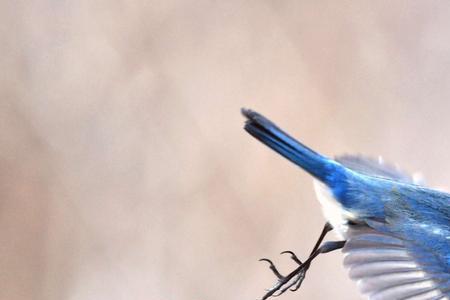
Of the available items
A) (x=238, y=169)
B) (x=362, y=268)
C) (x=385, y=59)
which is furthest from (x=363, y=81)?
(x=362, y=268)

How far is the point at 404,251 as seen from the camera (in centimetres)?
131

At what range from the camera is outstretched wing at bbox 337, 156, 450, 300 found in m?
1.26

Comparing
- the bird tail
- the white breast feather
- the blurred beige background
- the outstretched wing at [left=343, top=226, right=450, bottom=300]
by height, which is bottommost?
the outstretched wing at [left=343, top=226, right=450, bottom=300]

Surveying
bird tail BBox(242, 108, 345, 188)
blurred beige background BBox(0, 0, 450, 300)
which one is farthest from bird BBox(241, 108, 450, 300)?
blurred beige background BBox(0, 0, 450, 300)

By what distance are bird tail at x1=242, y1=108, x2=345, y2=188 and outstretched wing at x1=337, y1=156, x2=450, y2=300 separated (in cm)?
10

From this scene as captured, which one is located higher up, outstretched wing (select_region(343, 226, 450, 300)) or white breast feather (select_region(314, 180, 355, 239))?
white breast feather (select_region(314, 180, 355, 239))

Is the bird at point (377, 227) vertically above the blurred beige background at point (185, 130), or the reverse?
the blurred beige background at point (185, 130)

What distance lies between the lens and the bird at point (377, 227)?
127cm

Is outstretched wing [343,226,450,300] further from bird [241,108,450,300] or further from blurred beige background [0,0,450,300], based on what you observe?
blurred beige background [0,0,450,300]

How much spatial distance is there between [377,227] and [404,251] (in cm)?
5

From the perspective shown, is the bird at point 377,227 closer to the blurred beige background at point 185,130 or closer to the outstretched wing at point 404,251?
the outstretched wing at point 404,251

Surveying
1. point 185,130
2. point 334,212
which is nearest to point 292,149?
point 334,212

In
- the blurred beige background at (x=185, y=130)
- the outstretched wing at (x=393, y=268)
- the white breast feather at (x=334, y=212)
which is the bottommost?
the outstretched wing at (x=393, y=268)

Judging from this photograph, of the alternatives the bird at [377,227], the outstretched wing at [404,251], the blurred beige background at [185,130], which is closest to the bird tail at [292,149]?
the bird at [377,227]
